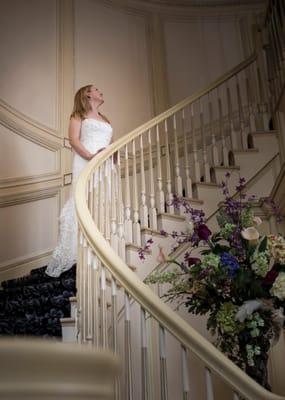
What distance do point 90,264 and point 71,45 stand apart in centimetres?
350

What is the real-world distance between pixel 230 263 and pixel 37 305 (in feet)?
4.81

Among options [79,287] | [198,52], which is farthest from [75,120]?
[198,52]

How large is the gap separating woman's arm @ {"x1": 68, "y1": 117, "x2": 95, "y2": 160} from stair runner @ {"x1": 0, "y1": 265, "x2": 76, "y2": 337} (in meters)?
0.85

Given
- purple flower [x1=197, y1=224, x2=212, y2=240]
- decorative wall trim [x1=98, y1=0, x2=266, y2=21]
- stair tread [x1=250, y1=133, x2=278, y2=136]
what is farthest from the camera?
decorative wall trim [x1=98, y1=0, x2=266, y2=21]

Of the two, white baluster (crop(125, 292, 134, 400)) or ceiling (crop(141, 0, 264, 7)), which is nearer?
white baluster (crop(125, 292, 134, 400))

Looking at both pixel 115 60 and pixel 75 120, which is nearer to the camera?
pixel 75 120

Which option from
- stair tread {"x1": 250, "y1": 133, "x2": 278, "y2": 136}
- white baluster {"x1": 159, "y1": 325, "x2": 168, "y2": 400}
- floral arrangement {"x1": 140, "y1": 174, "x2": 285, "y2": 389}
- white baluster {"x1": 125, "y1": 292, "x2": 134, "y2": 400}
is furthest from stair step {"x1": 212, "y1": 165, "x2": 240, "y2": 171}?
white baluster {"x1": 159, "y1": 325, "x2": 168, "y2": 400}

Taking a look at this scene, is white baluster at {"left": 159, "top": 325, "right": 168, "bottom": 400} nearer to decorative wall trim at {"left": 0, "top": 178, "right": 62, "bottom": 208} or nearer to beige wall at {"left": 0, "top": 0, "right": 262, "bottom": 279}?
beige wall at {"left": 0, "top": 0, "right": 262, "bottom": 279}

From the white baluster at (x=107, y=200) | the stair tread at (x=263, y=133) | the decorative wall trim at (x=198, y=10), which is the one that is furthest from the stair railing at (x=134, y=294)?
the decorative wall trim at (x=198, y=10)

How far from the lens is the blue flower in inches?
81.0

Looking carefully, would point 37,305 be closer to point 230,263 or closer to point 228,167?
point 230,263

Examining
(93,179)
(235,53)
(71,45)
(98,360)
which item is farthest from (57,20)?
(98,360)

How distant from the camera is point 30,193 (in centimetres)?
458

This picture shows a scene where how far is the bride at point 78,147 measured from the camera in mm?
3393
